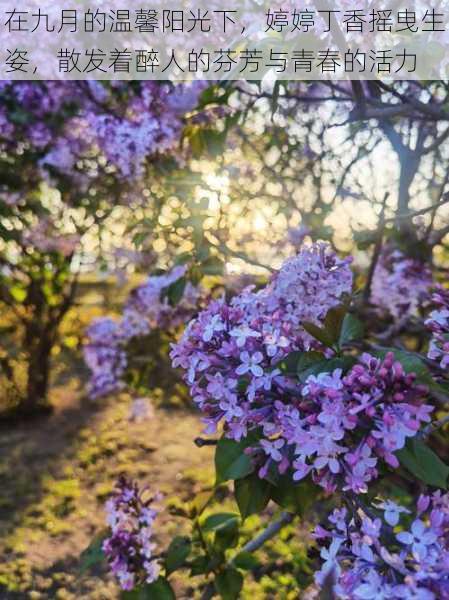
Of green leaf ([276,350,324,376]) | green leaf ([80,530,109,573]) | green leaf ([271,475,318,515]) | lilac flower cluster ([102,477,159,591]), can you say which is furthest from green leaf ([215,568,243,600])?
green leaf ([276,350,324,376])

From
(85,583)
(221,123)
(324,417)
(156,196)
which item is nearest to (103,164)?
(156,196)

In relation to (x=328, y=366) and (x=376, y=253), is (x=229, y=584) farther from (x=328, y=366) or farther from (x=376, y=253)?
(x=376, y=253)

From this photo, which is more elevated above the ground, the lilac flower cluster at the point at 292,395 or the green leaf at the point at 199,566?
the lilac flower cluster at the point at 292,395

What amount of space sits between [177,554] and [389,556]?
111 cm

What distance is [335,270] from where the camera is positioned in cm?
149

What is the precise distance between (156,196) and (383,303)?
111 centimetres

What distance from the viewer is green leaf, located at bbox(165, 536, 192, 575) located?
187cm

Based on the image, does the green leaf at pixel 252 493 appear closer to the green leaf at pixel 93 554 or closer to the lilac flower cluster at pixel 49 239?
the green leaf at pixel 93 554

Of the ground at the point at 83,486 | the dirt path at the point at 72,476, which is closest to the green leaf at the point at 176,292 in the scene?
the ground at the point at 83,486

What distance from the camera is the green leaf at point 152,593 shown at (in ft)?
5.96

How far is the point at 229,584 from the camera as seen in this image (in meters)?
1.95

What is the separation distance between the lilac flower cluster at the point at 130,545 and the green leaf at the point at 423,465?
0.92 metres

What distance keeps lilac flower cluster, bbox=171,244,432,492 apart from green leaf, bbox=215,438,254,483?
0.12ft

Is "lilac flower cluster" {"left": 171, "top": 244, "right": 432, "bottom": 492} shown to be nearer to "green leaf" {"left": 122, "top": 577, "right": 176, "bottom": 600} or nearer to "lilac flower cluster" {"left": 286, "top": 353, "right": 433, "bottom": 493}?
"lilac flower cluster" {"left": 286, "top": 353, "right": 433, "bottom": 493}
